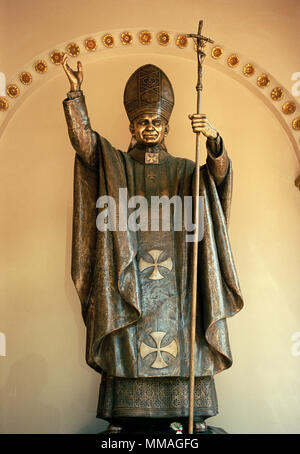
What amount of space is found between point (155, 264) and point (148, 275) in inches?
2.7

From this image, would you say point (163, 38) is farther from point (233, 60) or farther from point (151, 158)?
point (151, 158)

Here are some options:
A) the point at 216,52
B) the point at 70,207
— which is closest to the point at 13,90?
the point at 70,207

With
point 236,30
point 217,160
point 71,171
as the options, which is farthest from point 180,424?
point 236,30

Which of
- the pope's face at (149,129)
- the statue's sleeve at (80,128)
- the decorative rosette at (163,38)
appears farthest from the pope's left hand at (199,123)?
the decorative rosette at (163,38)

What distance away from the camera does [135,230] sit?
148 inches

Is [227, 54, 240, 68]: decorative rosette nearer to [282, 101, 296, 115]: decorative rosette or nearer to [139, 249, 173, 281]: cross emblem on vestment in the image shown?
[282, 101, 296, 115]: decorative rosette

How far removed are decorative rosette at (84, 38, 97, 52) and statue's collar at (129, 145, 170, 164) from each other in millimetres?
1040

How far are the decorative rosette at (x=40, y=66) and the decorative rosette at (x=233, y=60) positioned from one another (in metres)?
1.14

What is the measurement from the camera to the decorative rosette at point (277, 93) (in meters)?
4.62

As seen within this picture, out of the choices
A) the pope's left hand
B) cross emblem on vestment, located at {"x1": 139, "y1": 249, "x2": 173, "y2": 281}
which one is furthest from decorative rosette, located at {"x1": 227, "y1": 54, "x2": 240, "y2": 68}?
cross emblem on vestment, located at {"x1": 139, "y1": 249, "x2": 173, "y2": 281}

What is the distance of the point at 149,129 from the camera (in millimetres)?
3891

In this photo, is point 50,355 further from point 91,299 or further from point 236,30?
point 236,30

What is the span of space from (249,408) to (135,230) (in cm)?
133

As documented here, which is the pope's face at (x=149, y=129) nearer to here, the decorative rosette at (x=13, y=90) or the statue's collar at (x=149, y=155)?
the statue's collar at (x=149, y=155)
